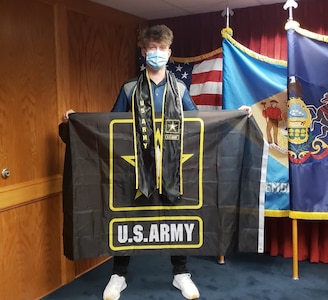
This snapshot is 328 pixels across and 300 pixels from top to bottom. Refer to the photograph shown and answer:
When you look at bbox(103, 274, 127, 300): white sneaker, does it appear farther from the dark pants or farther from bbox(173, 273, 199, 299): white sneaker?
bbox(173, 273, 199, 299): white sneaker

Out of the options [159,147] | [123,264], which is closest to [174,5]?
[159,147]

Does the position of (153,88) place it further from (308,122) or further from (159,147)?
(308,122)

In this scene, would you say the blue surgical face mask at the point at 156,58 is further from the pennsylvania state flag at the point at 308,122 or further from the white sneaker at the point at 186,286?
the white sneaker at the point at 186,286

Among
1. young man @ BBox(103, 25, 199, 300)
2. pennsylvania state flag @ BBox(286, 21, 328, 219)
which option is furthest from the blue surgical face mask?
pennsylvania state flag @ BBox(286, 21, 328, 219)

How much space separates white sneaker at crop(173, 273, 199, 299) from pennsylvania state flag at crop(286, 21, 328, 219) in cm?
75

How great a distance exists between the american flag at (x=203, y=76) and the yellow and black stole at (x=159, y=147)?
0.78 metres

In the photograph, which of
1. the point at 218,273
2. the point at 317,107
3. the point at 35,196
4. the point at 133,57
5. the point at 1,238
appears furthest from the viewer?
the point at 133,57

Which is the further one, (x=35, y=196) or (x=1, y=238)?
(x=35, y=196)

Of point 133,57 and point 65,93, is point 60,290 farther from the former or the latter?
point 133,57

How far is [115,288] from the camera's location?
2.58 metres

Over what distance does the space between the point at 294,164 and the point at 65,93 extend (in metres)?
1.44

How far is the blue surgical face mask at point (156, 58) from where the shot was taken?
243 centimetres

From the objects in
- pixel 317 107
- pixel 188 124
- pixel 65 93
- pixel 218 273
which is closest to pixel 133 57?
pixel 65 93

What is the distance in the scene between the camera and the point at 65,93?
2773 mm
